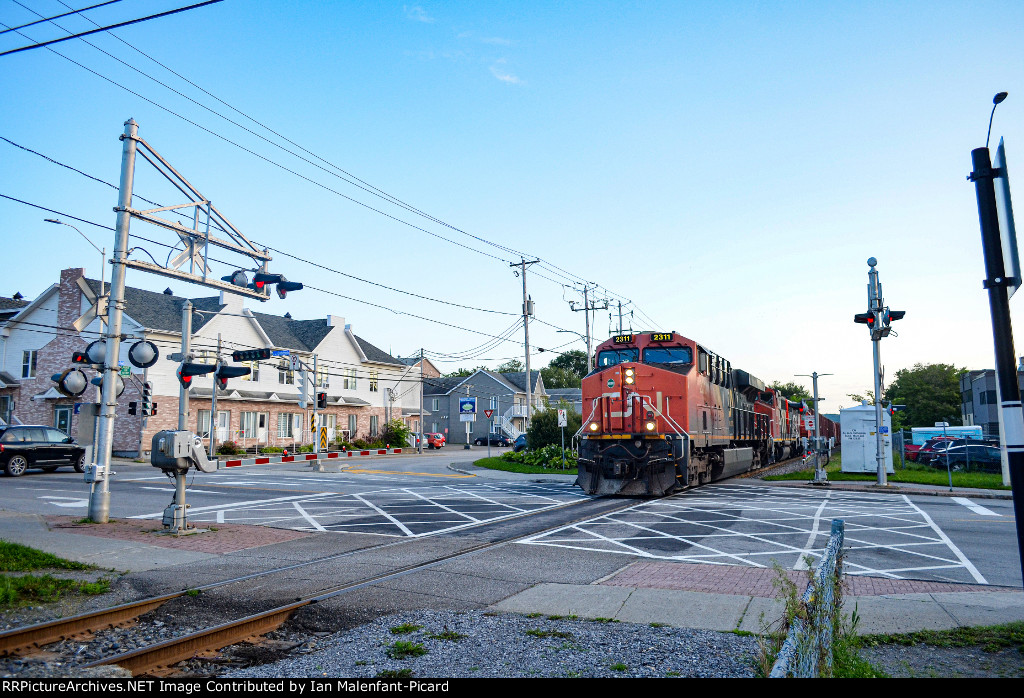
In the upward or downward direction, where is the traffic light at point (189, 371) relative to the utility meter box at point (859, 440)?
upward

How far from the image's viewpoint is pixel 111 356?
45.3 feet

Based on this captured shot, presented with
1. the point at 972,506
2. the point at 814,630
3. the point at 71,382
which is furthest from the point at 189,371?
the point at 972,506

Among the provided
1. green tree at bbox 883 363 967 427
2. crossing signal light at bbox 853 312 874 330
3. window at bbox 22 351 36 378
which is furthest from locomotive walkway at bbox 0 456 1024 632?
green tree at bbox 883 363 967 427

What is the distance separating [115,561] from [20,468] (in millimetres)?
19910

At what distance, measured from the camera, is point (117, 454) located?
1465 inches

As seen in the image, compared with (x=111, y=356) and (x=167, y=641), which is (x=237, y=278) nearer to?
(x=111, y=356)

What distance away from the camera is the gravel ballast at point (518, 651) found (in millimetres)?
5184

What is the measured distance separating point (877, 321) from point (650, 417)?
994cm

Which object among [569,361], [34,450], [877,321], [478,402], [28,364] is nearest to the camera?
[877,321]

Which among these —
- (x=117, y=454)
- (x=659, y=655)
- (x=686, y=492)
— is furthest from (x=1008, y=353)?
(x=117, y=454)

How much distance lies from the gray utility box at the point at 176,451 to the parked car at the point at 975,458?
1091 inches

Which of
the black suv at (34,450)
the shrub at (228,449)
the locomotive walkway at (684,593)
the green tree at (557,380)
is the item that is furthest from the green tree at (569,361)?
the locomotive walkway at (684,593)

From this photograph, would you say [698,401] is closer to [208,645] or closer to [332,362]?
[208,645]

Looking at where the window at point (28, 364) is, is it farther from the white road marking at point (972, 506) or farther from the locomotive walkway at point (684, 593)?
the white road marking at point (972, 506)
